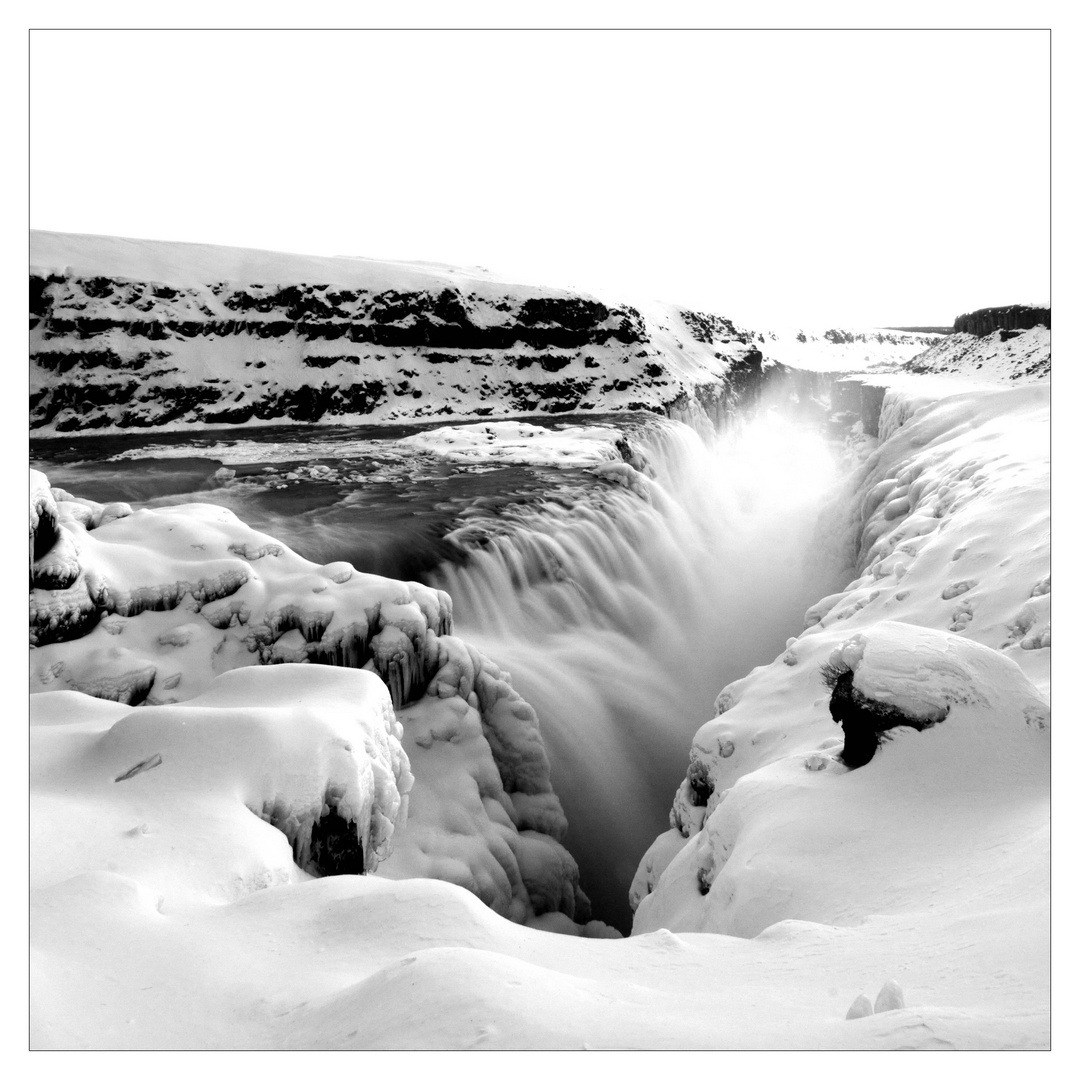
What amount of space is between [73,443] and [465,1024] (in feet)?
82.8

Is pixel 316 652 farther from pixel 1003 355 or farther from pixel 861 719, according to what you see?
pixel 1003 355

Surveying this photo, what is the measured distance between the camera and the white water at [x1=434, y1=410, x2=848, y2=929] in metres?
8.67

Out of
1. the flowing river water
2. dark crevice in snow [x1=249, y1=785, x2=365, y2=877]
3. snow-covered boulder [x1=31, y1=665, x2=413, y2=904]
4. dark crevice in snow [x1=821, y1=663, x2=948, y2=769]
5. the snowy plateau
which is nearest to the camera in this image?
the snowy plateau

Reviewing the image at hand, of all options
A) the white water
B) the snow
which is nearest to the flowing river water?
the white water

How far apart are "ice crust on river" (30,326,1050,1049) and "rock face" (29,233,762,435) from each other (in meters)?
19.9

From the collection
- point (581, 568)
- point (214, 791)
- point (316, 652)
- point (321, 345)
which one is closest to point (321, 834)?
point (214, 791)

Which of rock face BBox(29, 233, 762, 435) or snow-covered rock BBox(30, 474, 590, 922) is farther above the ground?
rock face BBox(29, 233, 762, 435)

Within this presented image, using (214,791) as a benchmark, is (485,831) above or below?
below

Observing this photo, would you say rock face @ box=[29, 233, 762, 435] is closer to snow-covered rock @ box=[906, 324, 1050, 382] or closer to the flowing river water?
the flowing river water

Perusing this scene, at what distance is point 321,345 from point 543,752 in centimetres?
3362

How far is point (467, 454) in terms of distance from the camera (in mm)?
A: 20734

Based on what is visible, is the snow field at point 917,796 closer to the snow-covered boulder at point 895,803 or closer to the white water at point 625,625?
the snow-covered boulder at point 895,803

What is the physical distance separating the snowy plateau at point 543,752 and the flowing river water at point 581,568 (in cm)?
7

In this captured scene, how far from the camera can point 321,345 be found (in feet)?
123
